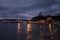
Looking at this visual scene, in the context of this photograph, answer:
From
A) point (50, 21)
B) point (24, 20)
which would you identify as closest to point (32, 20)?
point (24, 20)

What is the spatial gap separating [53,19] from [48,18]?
4.15 metres

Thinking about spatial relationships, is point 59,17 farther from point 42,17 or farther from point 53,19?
point 42,17

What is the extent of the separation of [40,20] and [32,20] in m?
11.4

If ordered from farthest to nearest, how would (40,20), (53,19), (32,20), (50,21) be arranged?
1. (32,20)
2. (40,20)
3. (50,21)
4. (53,19)

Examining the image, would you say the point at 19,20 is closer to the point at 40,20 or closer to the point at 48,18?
the point at 40,20

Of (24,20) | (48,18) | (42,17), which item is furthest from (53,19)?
(24,20)

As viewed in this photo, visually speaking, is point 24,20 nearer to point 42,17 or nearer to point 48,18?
point 42,17

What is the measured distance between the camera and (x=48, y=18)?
386ft

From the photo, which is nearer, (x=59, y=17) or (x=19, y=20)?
(x=59, y=17)

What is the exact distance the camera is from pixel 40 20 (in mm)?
130250

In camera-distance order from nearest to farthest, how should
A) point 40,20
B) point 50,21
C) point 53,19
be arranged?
point 53,19 → point 50,21 → point 40,20

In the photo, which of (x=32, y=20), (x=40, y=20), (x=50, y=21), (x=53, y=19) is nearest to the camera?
(x=53, y=19)

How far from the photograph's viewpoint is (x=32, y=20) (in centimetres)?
14038

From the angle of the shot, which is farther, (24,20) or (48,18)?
(24,20)
